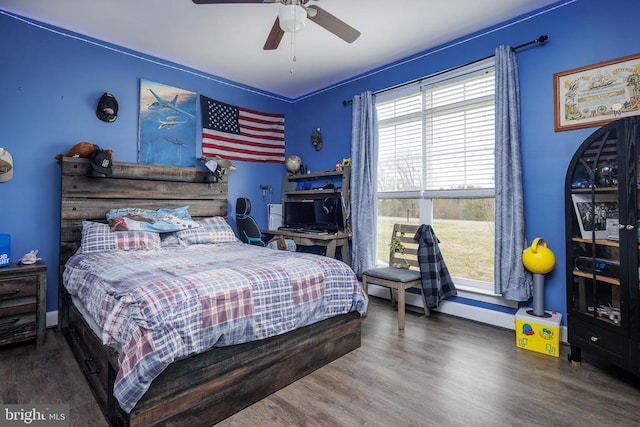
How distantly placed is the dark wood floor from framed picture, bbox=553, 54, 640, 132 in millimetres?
1798

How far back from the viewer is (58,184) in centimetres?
307

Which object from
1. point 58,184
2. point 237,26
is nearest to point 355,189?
point 237,26

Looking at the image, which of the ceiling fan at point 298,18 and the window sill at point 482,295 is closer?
the ceiling fan at point 298,18

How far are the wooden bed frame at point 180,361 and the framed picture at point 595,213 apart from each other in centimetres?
172

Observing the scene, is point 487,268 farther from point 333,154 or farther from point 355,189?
point 333,154

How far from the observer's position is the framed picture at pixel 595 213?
2.12 m

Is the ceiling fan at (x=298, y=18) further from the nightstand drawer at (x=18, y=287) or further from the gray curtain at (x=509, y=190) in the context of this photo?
the nightstand drawer at (x=18, y=287)

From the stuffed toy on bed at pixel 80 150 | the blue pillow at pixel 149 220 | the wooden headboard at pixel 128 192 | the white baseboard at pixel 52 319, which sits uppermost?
the stuffed toy on bed at pixel 80 150

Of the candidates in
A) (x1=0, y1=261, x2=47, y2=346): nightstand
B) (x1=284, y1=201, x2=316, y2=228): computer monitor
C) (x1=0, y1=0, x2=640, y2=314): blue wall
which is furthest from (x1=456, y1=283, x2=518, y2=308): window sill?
(x1=0, y1=261, x2=47, y2=346): nightstand

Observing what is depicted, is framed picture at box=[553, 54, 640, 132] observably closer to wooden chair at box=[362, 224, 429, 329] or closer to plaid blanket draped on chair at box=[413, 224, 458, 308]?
plaid blanket draped on chair at box=[413, 224, 458, 308]

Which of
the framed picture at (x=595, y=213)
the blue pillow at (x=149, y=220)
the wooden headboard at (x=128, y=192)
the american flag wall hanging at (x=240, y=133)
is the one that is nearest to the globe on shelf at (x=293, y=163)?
the american flag wall hanging at (x=240, y=133)

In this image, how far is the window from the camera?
10.3 feet

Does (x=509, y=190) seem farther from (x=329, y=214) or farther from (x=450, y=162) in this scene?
(x=329, y=214)

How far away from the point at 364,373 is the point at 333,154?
2969mm
